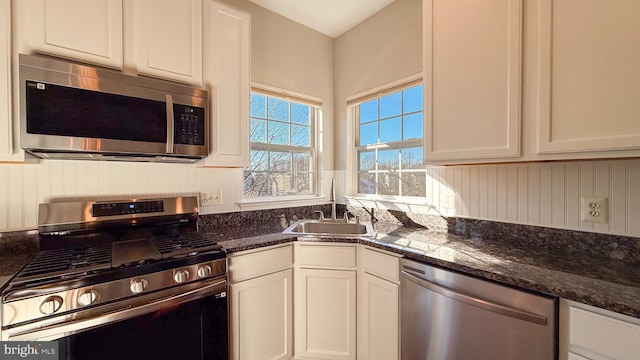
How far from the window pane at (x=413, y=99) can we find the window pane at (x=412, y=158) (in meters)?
0.31

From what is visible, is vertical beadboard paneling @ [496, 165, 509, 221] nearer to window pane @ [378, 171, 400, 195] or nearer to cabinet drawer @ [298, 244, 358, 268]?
window pane @ [378, 171, 400, 195]

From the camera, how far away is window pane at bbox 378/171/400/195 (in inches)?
86.3

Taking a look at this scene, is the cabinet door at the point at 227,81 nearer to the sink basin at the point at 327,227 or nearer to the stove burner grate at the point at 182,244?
the stove burner grate at the point at 182,244

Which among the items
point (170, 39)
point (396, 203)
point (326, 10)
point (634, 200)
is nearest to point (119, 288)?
point (170, 39)

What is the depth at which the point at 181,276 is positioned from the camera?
1.20m

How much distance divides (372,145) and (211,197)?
4.68 feet

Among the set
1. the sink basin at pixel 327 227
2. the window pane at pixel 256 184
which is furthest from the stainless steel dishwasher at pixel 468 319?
the window pane at pixel 256 184

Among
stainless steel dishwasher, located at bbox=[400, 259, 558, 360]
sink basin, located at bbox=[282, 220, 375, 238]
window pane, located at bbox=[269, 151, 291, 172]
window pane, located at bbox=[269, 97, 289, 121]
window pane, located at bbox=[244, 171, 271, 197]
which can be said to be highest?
window pane, located at bbox=[269, 97, 289, 121]

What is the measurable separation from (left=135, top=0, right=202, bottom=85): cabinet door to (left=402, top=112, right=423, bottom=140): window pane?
1518mm

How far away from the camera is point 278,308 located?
1.59 metres

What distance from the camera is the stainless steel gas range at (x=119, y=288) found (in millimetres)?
926

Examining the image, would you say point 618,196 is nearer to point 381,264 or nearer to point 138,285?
point 381,264

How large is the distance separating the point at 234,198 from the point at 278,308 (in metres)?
0.85

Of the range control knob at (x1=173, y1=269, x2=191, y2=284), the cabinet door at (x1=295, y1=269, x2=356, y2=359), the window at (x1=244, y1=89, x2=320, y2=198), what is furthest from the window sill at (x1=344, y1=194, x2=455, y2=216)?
the range control knob at (x1=173, y1=269, x2=191, y2=284)
